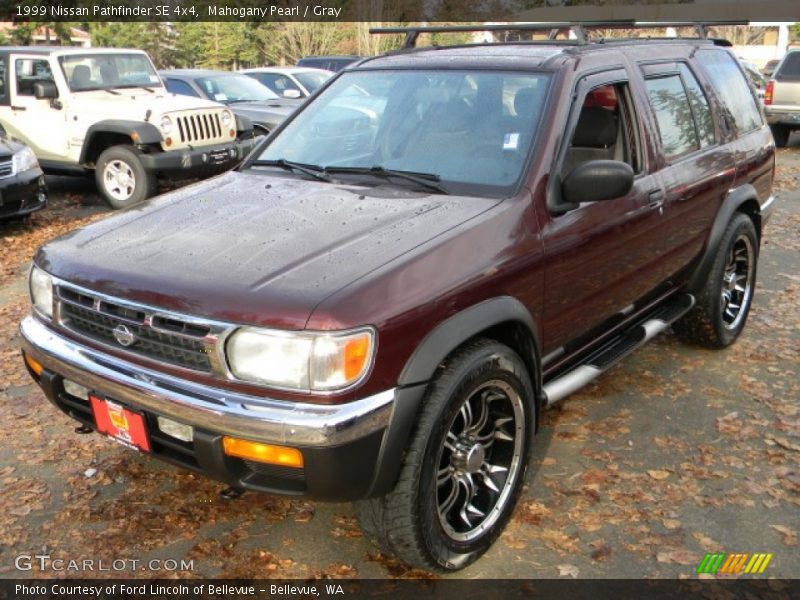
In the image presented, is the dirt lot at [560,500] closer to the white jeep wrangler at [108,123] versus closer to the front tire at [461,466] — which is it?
the front tire at [461,466]

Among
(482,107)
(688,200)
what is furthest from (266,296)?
(688,200)

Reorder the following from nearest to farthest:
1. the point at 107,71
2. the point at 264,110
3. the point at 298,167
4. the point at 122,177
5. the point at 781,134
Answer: the point at 298,167, the point at 122,177, the point at 107,71, the point at 264,110, the point at 781,134

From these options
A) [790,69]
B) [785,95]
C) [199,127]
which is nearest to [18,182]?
[199,127]

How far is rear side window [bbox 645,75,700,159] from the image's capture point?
405 centimetres

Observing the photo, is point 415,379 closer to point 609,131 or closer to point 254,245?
point 254,245

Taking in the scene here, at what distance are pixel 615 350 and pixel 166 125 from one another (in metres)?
7.34

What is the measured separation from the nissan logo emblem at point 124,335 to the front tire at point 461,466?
1015 millimetres

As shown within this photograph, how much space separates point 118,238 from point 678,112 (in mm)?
3090

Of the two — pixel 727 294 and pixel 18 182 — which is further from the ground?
pixel 18 182

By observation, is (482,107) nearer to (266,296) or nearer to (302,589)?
Result: (266,296)

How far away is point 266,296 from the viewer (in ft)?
7.94

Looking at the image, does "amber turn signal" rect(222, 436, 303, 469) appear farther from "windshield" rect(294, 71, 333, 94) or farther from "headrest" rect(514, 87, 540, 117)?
"windshield" rect(294, 71, 333, 94)

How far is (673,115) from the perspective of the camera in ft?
13.8

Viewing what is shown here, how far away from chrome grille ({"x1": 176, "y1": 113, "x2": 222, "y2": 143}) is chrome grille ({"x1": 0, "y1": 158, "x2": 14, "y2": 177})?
225 cm
